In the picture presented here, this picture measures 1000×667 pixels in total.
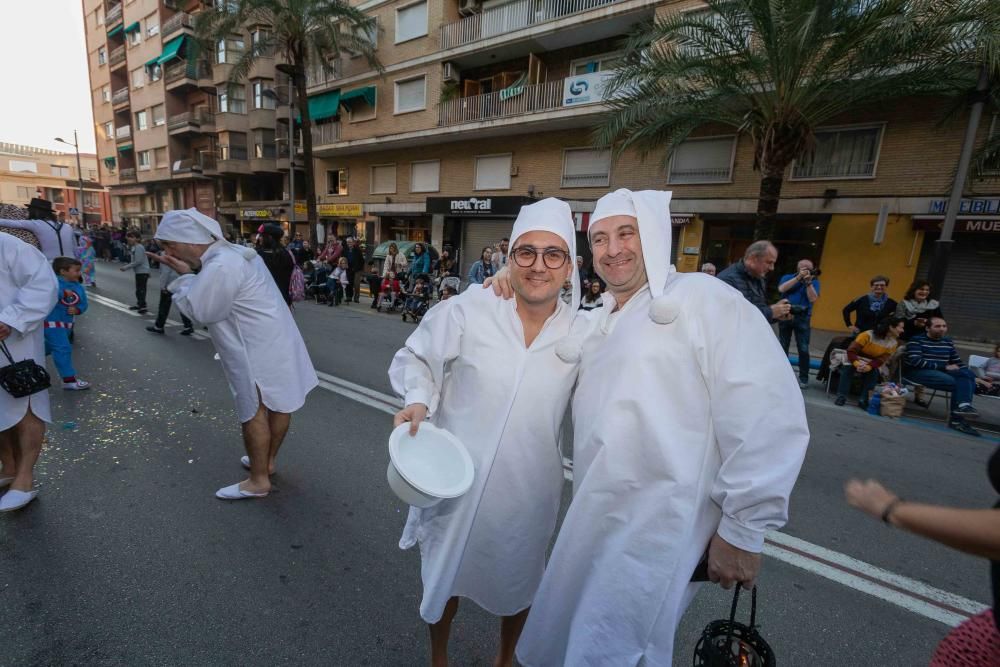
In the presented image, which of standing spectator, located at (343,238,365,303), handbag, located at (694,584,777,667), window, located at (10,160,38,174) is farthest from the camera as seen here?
window, located at (10,160,38,174)

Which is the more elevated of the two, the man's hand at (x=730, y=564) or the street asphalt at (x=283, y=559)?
the man's hand at (x=730, y=564)

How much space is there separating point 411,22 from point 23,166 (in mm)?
73555

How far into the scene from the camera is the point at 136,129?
1503 inches

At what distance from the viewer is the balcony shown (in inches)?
1260

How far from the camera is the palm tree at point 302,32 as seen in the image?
17.6 meters

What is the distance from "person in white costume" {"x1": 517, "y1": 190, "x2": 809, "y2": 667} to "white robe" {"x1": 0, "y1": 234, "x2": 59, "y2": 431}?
11.4ft

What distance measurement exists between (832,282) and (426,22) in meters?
18.9

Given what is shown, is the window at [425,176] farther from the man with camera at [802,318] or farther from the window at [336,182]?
the man with camera at [802,318]

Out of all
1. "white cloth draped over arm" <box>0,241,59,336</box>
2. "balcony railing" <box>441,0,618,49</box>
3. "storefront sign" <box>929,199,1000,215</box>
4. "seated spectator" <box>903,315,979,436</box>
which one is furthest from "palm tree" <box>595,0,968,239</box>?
"white cloth draped over arm" <box>0,241,59,336</box>

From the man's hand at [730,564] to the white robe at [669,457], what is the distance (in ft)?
0.19

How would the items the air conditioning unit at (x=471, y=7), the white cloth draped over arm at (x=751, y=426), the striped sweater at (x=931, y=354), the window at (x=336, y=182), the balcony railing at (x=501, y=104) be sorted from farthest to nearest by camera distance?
the window at (x=336, y=182), the air conditioning unit at (x=471, y=7), the balcony railing at (x=501, y=104), the striped sweater at (x=931, y=354), the white cloth draped over arm at (x=751, y=426)

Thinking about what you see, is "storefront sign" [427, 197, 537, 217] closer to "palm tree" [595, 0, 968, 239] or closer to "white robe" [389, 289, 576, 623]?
"palm tree" [595, 0, 968, 239]

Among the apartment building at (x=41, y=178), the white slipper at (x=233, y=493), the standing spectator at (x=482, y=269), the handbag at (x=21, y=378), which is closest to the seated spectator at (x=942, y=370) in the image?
the white slipper at (x=233, y=493)

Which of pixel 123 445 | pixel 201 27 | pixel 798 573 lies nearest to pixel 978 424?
pixel 798 573
